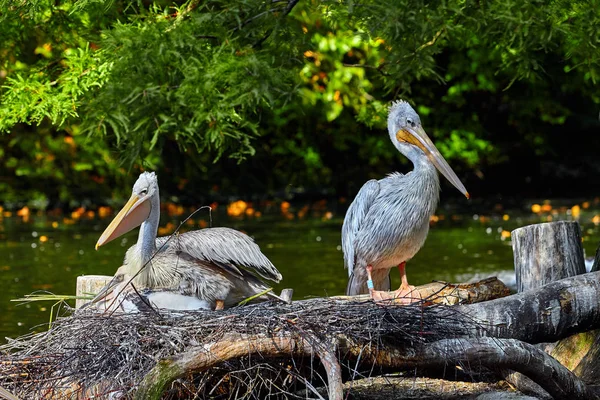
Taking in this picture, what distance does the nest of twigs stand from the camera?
460 cm

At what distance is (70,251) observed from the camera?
12844 mm

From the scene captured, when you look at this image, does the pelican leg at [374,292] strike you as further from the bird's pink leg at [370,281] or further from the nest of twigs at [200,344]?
the nest of twigs at [200,344]

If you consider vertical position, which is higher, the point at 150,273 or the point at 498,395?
the point at 150,273

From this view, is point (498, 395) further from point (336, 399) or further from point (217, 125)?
point (217, 125)

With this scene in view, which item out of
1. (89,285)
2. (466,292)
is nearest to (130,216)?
(89,285)

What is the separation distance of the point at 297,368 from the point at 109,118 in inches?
119

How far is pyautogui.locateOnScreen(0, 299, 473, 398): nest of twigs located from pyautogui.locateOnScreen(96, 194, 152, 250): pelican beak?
4.56 ft

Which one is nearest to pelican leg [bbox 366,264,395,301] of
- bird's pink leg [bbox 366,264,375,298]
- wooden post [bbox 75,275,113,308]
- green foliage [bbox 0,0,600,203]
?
bird's pink leg [bbox 366,264,375,298]

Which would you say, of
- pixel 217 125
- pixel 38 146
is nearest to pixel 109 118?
pixel 217 125

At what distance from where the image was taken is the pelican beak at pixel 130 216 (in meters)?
6.33

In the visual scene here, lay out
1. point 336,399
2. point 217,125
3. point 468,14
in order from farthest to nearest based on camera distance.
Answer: point 468,14, point 217,125, point 336,399

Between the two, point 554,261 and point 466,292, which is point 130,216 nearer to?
point 466,292

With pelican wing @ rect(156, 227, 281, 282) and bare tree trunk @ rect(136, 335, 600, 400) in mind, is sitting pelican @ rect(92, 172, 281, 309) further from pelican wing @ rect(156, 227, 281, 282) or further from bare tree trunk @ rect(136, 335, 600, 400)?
bare tree trunk @ rect(136, 335, 600, 400)

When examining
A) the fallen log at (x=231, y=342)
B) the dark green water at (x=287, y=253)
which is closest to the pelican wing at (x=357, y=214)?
the fallen log at (x=231, y=342)
